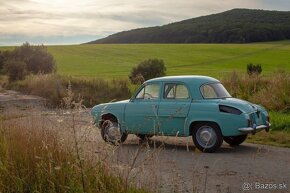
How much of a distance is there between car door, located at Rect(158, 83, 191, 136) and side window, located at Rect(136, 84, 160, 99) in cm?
20

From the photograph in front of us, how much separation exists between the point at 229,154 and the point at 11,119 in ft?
14.6

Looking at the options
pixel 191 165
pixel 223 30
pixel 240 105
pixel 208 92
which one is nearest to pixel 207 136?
pixel 240 105

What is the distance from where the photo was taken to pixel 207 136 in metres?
10.7

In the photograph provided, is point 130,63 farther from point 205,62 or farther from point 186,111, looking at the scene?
point 186,111

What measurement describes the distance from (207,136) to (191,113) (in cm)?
59

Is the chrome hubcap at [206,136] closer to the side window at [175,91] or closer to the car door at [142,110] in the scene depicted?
the side window at [175,91]

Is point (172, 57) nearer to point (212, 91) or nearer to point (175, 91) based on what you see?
point (175, 91)

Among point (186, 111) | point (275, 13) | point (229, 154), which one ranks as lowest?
point (229, 154)

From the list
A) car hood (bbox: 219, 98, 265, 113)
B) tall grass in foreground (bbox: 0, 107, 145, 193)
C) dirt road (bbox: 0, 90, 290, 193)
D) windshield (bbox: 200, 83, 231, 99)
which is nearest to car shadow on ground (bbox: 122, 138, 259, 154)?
dirt road (bbox: 0, 90, 290, 193)

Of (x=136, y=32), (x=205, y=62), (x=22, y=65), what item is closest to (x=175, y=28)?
(x=136, y=32)

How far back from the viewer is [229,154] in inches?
416

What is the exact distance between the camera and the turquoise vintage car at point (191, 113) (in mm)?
10477

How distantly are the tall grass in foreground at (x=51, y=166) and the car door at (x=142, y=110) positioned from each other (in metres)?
4.12

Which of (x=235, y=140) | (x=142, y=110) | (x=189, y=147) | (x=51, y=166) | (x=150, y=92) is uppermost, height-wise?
(x=150, y=92)
